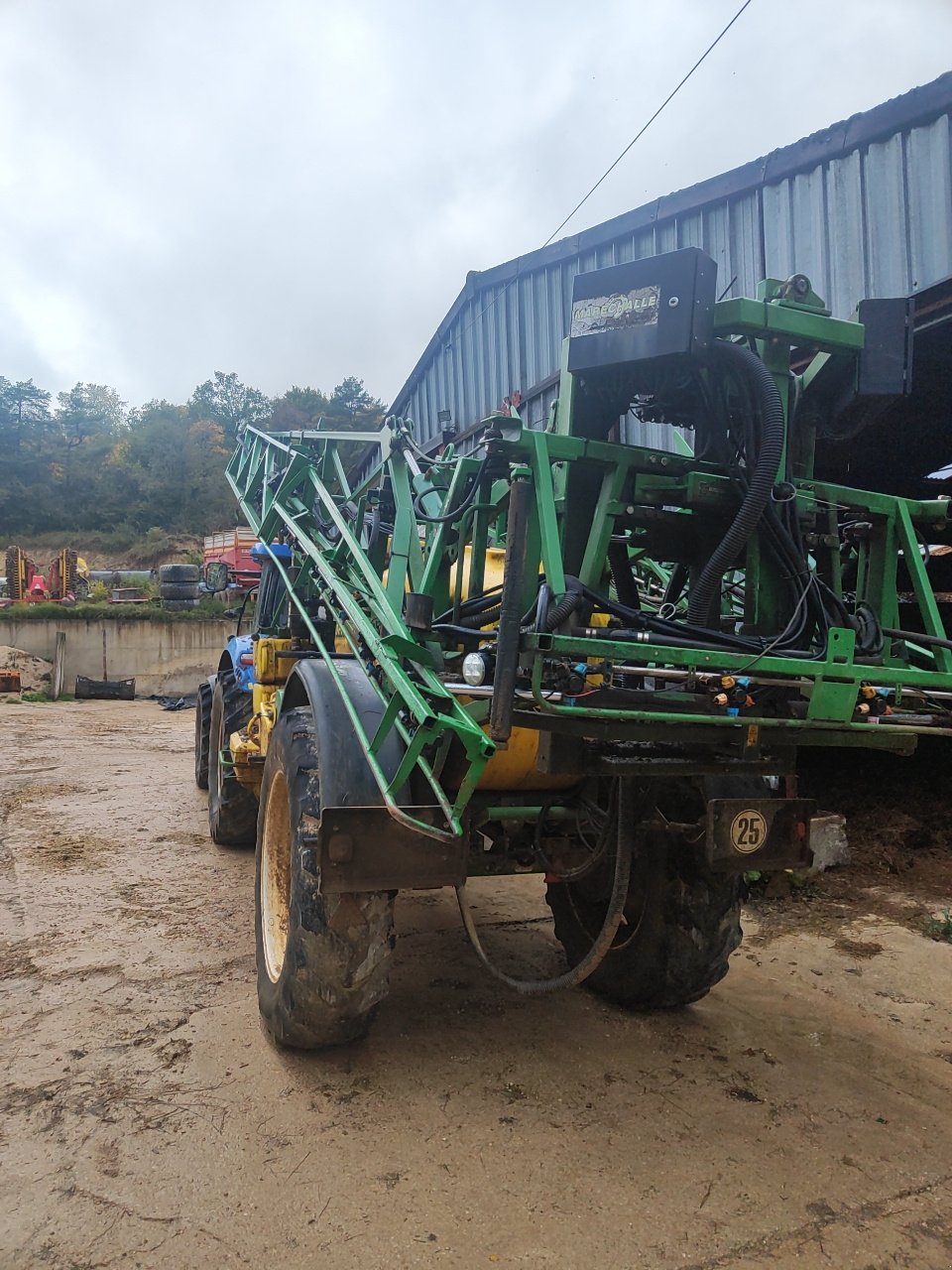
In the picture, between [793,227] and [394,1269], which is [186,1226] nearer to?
[394,1269]

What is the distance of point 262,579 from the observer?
6348 mm

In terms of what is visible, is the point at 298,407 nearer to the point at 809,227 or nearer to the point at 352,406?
the point at 352,406

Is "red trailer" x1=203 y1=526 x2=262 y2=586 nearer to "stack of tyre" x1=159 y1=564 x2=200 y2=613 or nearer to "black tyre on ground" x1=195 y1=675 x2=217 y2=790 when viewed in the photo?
"stack of tyre" x1=159 y1=564 x2=200 y2=613

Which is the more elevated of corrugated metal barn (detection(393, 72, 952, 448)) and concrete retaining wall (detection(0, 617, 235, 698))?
corrugated metal barn (detection(393, 72, 952, 448))

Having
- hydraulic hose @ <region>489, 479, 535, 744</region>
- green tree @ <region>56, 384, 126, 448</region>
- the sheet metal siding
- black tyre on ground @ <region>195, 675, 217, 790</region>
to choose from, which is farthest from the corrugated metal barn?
green tree @ <region>56, 384, 126, 448</region>

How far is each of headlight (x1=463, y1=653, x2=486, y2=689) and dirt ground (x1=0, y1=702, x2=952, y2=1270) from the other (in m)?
1.47

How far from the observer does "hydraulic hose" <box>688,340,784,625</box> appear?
276cm

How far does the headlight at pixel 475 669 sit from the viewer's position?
2594mm

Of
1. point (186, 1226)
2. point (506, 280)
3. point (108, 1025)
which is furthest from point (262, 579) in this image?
point (506, 280)

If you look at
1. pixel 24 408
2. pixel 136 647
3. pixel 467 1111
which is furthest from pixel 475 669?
pixel 24 408

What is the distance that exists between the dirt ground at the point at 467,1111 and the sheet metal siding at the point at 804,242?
3161mm

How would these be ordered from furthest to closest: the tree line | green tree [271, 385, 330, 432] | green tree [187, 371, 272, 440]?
green tree [187, 371, 272, 440]
green tree [271, 385, 330, 432]
the tree line

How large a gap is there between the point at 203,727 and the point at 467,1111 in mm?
6309

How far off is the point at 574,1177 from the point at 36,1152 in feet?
5.31
